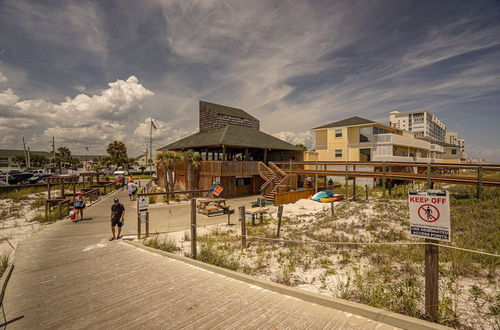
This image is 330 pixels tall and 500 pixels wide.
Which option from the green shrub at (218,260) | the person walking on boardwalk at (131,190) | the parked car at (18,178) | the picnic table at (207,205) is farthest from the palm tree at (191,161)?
the parked car at (18,178)

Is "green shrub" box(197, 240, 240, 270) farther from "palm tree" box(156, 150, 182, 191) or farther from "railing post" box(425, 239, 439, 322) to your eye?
"palm tree" box(156, 150, 182, 191)

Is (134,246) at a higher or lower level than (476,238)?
lower

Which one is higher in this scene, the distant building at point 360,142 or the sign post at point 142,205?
the distant building at point 360,142

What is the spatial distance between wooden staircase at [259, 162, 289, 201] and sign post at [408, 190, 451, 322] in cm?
1688

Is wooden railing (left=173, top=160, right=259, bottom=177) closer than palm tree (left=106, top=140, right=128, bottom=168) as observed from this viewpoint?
Yes

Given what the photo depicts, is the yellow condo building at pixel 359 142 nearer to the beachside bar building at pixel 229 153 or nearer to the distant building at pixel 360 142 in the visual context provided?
the distant building at pixel 360 142

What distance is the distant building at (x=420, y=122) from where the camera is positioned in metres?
130

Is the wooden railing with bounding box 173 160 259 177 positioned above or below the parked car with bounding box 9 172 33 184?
above

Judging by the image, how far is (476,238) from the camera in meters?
7.07

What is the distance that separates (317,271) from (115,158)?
65.0 meters

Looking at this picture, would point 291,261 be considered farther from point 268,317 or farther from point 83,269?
point 83,269

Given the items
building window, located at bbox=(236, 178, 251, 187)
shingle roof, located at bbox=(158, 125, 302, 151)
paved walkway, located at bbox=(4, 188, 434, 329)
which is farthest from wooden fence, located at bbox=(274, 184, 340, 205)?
paved walkway, located at bbox=(4, 188, 434, 329)

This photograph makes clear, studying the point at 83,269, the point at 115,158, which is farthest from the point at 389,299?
the point at 115,158

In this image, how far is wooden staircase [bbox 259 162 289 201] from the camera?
2145 centimetres
